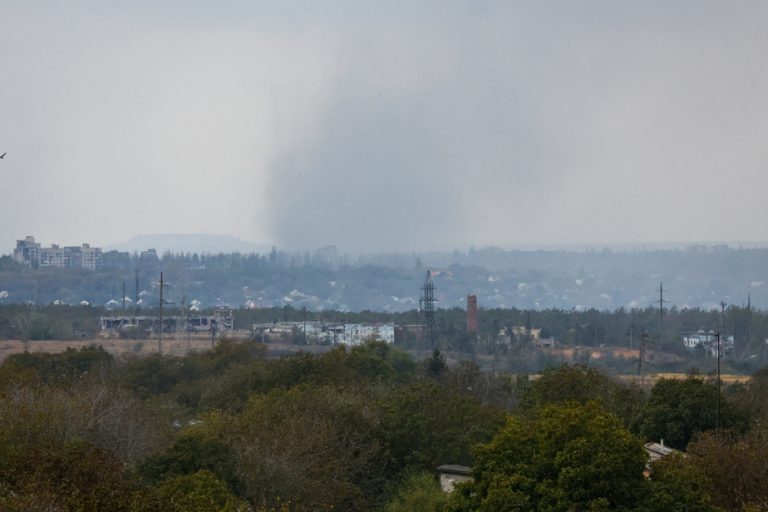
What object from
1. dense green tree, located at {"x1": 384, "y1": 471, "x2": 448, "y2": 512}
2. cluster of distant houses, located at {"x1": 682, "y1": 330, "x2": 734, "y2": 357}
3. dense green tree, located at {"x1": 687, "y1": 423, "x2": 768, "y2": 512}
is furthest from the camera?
cluster of distant houses, located at {"x1": 682, "y1": 330, "x2": 734, "y2": 357}

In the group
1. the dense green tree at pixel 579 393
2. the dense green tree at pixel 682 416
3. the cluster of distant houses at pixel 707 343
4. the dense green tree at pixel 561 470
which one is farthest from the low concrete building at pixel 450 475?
the cluster of distant houses at pixel 707 343

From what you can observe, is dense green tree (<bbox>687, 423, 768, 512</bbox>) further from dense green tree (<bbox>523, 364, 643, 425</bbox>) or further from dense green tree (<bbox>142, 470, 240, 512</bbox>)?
dense green tree (<bbox>523, 364, 643, 425</bbox>)

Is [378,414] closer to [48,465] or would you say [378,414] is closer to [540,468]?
[540,468]

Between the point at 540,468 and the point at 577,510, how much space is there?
5.04ft

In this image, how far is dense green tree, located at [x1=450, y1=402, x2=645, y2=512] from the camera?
24.2m

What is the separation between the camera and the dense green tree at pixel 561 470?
2419cm

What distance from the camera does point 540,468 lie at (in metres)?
25.3

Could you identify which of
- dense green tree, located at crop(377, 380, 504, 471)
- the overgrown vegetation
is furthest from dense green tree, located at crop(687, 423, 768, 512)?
dense green tree, located at crop(377, 380, 504, 471)

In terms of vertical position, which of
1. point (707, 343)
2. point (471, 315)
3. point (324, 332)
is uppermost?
point (471, 315)

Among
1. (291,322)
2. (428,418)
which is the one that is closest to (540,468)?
(428,418)

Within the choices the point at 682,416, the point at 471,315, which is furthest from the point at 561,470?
the point at 471,315

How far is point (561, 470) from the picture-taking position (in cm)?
2467

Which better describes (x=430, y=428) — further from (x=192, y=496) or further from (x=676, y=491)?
(x=192, y=496)

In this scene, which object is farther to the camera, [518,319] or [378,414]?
[518,319]
